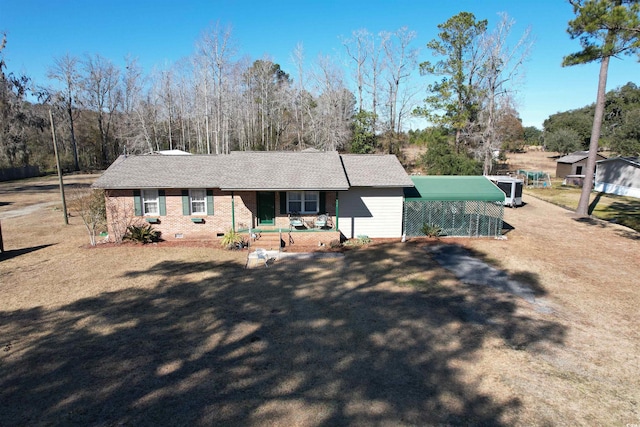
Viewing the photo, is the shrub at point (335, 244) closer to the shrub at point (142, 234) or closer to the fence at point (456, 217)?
A: the fence at point (456, 217)

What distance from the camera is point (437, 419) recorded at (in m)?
6.39

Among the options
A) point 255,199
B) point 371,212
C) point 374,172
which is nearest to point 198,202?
point 255,199

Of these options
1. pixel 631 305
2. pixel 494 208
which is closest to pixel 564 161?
pixel 494 208

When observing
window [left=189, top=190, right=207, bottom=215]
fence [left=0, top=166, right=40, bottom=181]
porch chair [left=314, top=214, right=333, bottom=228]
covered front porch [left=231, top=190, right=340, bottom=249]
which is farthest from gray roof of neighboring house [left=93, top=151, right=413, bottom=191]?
fence [left=0, top=166, right=40, bottom=181]

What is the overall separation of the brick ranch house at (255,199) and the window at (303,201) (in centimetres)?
5

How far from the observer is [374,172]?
63.5 feet

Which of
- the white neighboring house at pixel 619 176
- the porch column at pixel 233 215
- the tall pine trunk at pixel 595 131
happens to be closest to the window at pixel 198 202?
the porch column at pixel 233 215

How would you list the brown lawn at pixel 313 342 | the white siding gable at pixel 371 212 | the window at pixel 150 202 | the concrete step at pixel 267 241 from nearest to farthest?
the brown lawn at pixel 313 342
the concrete step at pixel 267 241
the window at pixel 150 202
the white siding gable at pixel 371 212

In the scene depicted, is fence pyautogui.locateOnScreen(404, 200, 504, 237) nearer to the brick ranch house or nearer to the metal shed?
the metal shed

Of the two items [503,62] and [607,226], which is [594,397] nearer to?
[607,226]

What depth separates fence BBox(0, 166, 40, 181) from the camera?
147ft

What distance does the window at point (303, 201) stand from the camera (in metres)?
18.2

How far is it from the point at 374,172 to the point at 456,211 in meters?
4.69

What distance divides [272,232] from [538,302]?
11.0 m
